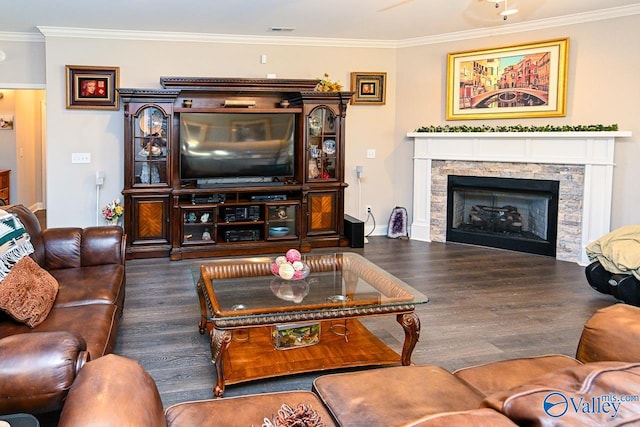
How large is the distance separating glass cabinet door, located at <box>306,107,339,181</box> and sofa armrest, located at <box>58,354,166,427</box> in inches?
207

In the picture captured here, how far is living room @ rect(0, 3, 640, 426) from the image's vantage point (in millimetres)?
5777

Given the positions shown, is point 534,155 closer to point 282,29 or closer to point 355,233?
point 355,233

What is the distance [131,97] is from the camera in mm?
5949

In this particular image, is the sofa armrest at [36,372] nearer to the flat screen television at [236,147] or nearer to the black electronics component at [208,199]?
the black electronics component at [208,199]

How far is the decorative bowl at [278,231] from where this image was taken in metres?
6.55

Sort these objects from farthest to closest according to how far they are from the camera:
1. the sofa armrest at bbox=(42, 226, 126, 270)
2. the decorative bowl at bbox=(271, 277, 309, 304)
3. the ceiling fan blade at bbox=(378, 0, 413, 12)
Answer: the ceiling fan blade at bbox=(378, 0, 413, 12) → the sofa armrest at bbox=(42, 226, 126, 270) → the decorative bowl at bbox=(271, 277, 309, 304)

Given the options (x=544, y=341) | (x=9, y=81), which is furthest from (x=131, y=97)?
(x=544, y=341)

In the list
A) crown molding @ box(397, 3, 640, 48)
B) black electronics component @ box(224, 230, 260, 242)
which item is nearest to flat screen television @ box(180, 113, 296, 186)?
black electronics component @ box(224, 230, 260, 242)

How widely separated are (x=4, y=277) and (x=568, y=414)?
2.53 metres

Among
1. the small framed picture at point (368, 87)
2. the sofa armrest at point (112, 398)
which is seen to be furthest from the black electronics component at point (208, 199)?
the sofa armrest at point (112, 398)

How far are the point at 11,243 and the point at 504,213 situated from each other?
5618 mm

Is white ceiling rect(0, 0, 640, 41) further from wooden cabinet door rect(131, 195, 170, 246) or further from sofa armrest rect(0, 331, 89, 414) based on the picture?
sofa armrest rect(0, 331, 89, 414)

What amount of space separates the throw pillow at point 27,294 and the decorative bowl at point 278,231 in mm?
3655

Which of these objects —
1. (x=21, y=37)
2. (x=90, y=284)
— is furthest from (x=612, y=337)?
(x=21, y=37)
